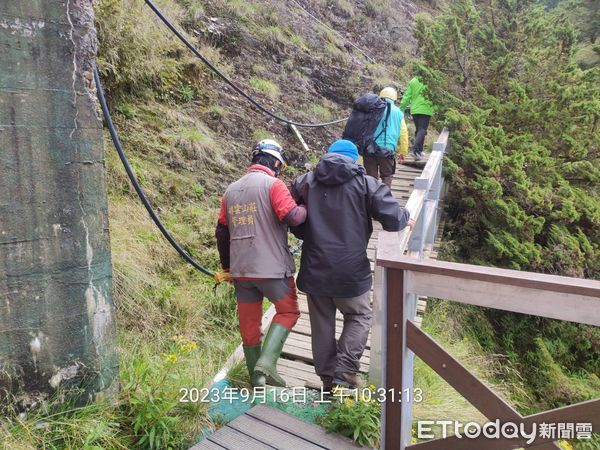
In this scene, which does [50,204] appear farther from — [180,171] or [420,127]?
[420,127]

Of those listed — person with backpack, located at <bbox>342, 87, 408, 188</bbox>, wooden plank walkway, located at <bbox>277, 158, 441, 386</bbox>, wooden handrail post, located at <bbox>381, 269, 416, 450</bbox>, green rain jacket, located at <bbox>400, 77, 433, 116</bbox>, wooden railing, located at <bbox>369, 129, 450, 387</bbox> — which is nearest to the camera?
wooden handrail post, located at <bbox>381, 269, 416, 450</bbox>

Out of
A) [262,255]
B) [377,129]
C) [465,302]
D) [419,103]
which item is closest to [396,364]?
[465,302]

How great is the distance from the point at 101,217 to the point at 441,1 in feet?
75.0

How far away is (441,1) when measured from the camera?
2200 cm

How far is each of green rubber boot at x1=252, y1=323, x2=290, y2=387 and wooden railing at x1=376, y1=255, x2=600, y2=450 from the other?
104cm

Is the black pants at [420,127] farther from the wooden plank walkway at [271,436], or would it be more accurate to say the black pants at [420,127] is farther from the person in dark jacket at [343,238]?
the wooden plank walkway at [271,436]

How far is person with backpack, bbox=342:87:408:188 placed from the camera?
619 centimetres

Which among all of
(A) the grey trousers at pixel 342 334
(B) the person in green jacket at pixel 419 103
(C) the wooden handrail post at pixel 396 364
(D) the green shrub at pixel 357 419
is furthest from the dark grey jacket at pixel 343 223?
(B) the person in green jacket at pixel 419 103

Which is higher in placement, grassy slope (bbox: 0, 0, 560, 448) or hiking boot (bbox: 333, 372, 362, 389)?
grassy slope (bbox: 0, 0, 560, 448)

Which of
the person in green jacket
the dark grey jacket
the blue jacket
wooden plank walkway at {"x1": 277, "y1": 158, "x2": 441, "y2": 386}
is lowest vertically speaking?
wooden plank walkway at {"x1": 277, "y1": 158, "x2": 441, "y2": 386}

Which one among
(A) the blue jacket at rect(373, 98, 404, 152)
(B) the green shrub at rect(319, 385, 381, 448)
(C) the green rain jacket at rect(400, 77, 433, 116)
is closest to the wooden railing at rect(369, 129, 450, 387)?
(B) the green shrub at rect(319, 385, 381, 448)

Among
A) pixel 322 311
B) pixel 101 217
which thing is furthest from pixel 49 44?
pixel 322 311

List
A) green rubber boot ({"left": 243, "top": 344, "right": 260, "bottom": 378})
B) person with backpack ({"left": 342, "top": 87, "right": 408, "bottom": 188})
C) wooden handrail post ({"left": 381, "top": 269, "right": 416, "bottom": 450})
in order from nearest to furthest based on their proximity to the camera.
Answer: wooden handrail post ({"left": 381, "top": 269, "right": 416, "bottom": 450}) < green rubber boot ({"left": 243, "top": 344, "right": 260, "bottom": 378}) < person with backpack ({"left": 342, "top": 87, "right": 408, "bottom": 188})

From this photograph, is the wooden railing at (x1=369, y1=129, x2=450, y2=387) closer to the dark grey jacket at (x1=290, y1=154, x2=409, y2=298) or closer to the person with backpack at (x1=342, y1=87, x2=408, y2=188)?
the dark grey jacket at (x1=290, y1=154, x2=409, y2=298)
